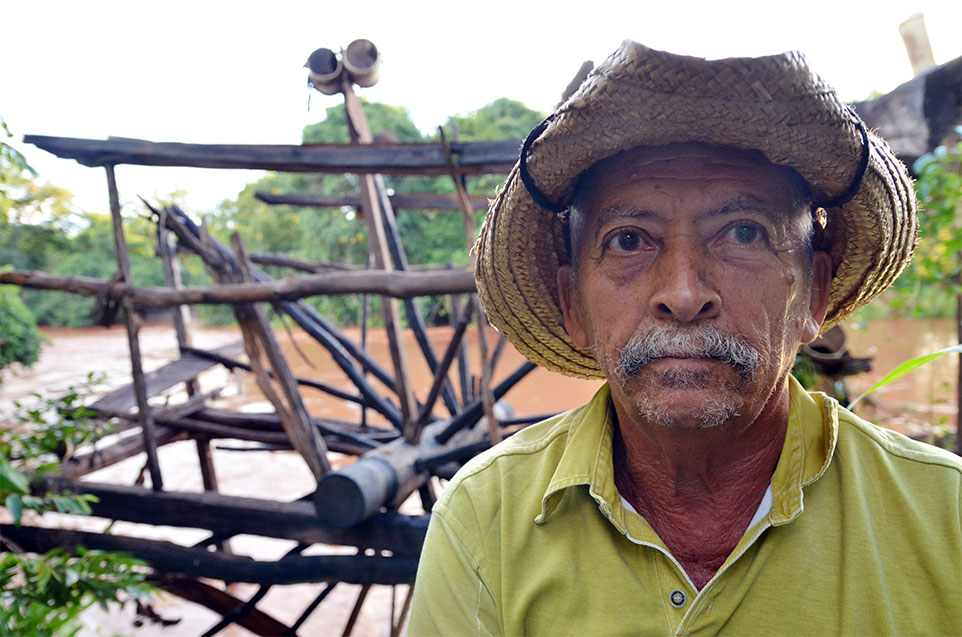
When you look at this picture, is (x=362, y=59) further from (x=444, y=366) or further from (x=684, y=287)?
(x=684, y=287)

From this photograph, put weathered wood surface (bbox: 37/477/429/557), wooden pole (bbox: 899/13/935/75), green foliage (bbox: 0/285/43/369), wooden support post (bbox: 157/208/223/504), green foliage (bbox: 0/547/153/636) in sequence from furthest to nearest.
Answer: green foliage (bbox: 0/285/43/369) < wooden support post (bbox: 157/208/223/504) < wooden pole (bbox: 899/13/935/75) < weathered wood surface (bbox: 37/477/429/557) < green foliage (bbox: 0/547/153/636)

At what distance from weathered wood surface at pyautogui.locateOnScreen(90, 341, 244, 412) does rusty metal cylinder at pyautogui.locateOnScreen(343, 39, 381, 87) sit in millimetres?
1976

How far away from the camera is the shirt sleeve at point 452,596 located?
1187 millimetres

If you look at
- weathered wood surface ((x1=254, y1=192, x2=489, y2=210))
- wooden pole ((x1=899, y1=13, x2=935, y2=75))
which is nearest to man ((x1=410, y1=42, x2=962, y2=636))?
wooden pole ((x1=899, y1=13, x2=935, y2=75))

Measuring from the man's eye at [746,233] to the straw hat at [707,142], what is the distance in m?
0.14

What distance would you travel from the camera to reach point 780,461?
4.00 feet

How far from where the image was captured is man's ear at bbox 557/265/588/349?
144 cm

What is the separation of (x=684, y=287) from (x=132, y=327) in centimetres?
256

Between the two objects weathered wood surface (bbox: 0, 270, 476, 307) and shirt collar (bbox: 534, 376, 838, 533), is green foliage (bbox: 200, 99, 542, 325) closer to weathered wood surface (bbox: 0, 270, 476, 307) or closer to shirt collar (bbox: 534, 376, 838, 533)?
weathered wood surface (bbox: 0, 270, 476, 307)

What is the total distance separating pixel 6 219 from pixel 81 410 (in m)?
0.86

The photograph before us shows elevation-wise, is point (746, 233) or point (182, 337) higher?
point (746, 233)

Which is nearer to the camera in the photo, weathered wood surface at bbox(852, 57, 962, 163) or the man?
the man

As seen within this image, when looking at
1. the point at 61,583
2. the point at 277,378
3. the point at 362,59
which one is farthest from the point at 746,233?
the point at 277,378

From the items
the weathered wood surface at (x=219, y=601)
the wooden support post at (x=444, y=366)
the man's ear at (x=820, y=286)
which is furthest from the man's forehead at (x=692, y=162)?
the weathered wood surface at (x=219, y=601)
